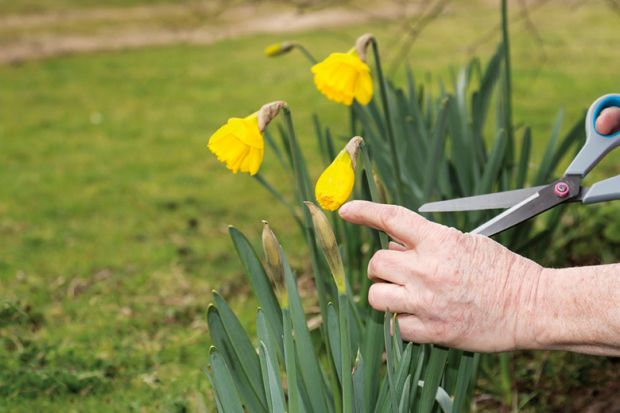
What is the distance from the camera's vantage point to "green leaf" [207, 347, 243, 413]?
1.39 meters

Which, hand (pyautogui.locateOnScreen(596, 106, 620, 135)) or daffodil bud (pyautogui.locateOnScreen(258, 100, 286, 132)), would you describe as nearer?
daffodil bud (pyautogui.locateOnScreen(258, 100, 286, 132))

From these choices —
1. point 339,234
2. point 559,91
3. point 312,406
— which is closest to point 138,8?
point 559,91

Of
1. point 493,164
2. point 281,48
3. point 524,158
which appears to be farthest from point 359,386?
point 524,158

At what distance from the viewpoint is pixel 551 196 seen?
1575 mm

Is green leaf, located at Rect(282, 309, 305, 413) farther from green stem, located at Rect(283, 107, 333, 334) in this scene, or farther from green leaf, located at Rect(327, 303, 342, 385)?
green stem, located at Rect(283, 107, 333, 334)

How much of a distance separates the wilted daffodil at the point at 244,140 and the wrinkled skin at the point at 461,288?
0.23 metres

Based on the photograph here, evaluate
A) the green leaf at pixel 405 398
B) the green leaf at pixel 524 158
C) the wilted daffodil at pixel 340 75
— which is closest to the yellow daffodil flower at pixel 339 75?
the wilted daffodil at pixel 340 75

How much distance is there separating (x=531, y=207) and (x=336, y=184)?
0.45m

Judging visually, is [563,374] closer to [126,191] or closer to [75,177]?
[126,191]

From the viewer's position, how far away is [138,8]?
34.9 ft

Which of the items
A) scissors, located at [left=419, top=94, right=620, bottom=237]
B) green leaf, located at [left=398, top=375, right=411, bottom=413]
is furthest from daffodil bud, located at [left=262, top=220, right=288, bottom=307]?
scissors, located at [left=419, top=94, right=620, bottom=237]

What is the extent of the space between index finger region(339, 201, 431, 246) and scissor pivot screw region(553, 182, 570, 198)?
14.2 inches

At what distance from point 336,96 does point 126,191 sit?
2988 millimetres

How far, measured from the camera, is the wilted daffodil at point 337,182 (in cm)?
132
